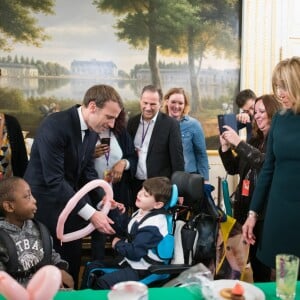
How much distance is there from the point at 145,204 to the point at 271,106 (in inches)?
35.4

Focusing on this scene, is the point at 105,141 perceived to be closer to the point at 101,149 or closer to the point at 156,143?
the point at 101,149

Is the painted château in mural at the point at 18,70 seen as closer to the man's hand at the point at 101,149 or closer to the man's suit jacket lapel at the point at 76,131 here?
the man's hand at the point at 101,149

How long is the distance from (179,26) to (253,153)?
281cm

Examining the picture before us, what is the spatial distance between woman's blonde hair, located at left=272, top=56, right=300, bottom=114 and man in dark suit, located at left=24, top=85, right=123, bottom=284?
77 cm

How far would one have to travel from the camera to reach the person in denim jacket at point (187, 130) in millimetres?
3482

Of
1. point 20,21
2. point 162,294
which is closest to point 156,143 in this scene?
point 162,294

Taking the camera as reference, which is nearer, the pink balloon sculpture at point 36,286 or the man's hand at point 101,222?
the pink balloon sculpture at point 36,286

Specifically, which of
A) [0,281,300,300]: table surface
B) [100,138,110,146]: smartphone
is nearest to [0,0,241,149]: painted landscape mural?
[100,138,110,146]: smartphone

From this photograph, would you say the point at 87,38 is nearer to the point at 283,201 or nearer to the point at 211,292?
the point at 283,201

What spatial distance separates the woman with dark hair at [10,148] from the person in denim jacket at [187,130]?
137 cm

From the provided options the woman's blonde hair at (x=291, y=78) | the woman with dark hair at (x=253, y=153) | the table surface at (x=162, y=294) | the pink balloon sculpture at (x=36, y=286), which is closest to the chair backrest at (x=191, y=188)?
the woman with dark hair at (x=253, y=153)

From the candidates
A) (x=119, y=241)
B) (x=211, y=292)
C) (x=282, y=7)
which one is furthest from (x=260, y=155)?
(x=282, y=7)

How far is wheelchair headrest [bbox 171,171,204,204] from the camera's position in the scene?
226 centimetres

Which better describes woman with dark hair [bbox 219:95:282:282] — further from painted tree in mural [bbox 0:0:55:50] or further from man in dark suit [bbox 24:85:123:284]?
painted tree in mural [bbox 0:0:55:50]
